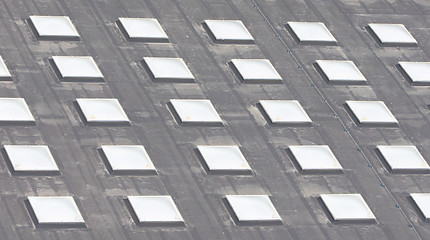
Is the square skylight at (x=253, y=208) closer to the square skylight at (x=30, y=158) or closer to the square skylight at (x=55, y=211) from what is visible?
the square skylight at (x=55, y=211)

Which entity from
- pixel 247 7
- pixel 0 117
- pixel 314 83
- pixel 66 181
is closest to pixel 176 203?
pixel 66 181

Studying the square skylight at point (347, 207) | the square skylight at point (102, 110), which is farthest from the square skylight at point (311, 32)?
the square skylight at point (102, 110)

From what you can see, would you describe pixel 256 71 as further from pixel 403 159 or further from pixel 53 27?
pixel 53 27

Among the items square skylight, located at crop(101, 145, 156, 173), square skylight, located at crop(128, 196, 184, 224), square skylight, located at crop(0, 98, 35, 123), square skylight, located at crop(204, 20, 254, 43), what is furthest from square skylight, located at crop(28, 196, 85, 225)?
square skylight, located at crop(204, 20, 254, 43)

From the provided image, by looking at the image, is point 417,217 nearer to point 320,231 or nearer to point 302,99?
point 320,231

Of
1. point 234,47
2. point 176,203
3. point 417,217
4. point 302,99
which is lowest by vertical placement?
point 417,217

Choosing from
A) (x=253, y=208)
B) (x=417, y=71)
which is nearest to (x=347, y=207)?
(x=253, y=208)
